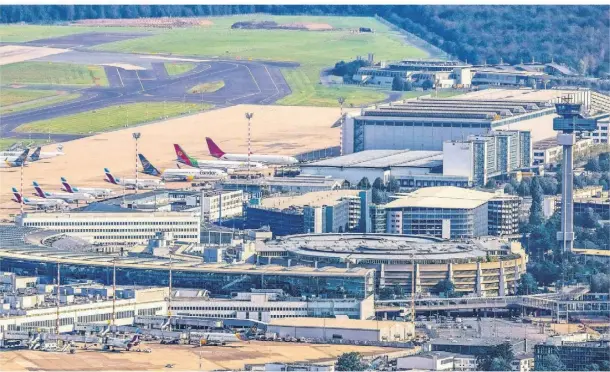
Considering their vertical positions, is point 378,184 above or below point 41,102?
below

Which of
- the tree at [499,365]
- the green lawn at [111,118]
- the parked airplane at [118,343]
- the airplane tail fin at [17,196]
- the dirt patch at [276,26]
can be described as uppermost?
the dirt patch at [276,26]

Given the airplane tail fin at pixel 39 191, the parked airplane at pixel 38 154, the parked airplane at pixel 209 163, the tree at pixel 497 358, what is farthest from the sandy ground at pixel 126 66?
the tree at pixel 497 358

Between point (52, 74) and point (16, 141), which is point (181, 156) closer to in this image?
point (16, 141)

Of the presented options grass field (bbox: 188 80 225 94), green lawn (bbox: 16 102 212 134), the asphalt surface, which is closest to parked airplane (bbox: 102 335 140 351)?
the asphalt surface

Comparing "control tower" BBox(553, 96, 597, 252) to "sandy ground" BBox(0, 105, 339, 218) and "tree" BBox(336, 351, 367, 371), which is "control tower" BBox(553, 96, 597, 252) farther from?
"tree" BBox(336, 351, 367, 371)

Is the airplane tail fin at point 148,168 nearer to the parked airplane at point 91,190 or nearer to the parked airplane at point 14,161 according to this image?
the parked airplane at point 14,161

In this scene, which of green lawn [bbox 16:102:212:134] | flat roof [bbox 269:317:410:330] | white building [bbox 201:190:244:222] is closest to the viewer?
flat roof [bbox 269:317:410:330]

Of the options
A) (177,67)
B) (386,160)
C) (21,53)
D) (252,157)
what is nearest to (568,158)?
(386,160)
